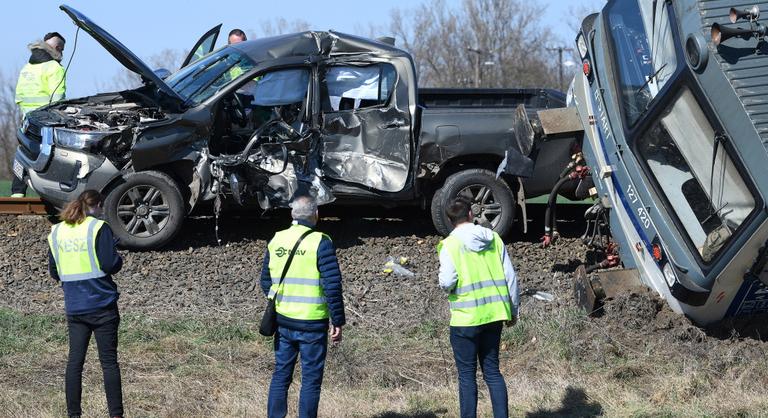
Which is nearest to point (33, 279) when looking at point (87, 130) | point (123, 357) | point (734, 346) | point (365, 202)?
point (87, 130)

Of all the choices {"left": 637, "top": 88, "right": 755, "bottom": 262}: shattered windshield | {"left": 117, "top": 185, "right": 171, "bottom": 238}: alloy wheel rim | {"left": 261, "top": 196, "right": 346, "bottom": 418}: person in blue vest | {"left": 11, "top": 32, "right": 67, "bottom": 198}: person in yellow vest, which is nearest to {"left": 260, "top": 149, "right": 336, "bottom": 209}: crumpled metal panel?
{"left": 117, "top": 185, "right": 171, "bottom": 238}: alloy wheel rim

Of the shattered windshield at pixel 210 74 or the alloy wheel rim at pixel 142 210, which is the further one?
the shattered windshield at pixel 210 74

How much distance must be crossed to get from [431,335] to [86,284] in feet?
10.3

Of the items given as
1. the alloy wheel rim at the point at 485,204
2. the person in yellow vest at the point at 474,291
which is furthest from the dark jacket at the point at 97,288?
the alloy wheel rim at the point at 485,204

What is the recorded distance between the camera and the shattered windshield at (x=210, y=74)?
10805 mm

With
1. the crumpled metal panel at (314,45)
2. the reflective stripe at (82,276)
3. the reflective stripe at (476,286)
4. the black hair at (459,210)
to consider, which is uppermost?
the crumpled metal panel at (314,45)

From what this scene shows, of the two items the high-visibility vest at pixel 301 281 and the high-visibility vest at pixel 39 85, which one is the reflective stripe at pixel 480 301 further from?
the high-visibility vest at pixel 39 85

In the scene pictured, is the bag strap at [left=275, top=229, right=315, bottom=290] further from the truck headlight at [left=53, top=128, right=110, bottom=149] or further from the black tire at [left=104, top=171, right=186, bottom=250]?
the truck headlight at [left=53, top=128, right=110, bottom=149]

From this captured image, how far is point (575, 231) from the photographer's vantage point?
11.9m

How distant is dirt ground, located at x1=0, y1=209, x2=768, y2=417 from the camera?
730cm

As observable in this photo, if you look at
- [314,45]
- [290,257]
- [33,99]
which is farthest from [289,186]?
[290,257]

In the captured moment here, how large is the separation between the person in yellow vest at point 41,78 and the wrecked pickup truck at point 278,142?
1267 mm

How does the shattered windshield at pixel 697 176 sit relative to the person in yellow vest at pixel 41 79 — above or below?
below

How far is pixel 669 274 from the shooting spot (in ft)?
25.8
